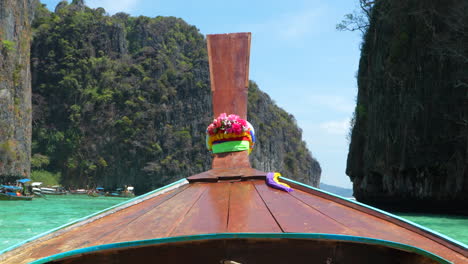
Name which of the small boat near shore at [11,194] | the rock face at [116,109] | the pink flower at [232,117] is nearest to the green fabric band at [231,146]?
the pink flower at [232,117]

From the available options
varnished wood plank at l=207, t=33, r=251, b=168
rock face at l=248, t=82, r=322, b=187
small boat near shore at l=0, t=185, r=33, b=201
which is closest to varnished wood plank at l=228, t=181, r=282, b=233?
varnished wood plank at l=207, t=33, r=251, b=168

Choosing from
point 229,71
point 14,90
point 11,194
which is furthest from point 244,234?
point 14,90

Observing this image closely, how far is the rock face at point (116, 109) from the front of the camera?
62.0 m

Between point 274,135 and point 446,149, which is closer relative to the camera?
point 446,149

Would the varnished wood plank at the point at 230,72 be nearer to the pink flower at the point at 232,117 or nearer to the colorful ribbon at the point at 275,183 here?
the pink flower at the point at 232,117

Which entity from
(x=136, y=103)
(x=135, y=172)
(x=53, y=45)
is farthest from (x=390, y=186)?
(x=53, y=45)

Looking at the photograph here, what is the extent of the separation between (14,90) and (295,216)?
34074 millimetres

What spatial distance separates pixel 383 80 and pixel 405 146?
3.47 m

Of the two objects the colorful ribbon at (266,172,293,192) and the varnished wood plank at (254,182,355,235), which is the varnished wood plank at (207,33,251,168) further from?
the varnished wood plank at (254,182,355,235)

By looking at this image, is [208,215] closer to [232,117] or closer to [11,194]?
[232,117]

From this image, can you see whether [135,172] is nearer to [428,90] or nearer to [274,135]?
[274,135]

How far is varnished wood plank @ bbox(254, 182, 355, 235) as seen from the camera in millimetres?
1623

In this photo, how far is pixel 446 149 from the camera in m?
17.8

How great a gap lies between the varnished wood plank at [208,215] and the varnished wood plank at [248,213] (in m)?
0.03
